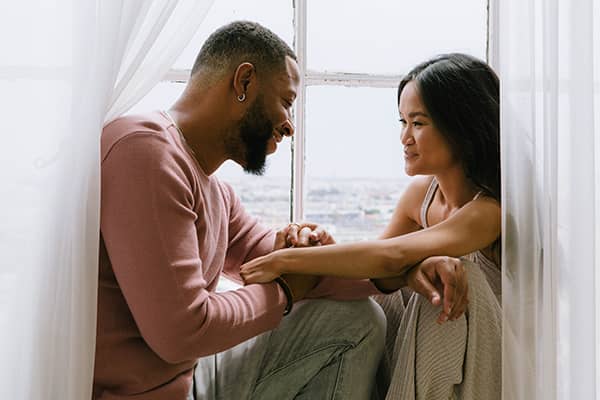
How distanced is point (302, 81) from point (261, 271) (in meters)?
0.80

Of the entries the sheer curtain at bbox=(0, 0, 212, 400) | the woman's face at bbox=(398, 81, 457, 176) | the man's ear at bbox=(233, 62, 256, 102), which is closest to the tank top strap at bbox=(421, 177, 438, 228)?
the woman's face at bbox=(398, 81, 457, 176)

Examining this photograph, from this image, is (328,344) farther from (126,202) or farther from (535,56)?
(535,56)

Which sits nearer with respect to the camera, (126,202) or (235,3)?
(126,202)

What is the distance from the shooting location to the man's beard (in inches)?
56.9

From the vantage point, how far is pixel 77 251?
1.12 meters

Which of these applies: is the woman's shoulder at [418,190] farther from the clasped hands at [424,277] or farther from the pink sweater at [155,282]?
the pink sweater at [155,282]

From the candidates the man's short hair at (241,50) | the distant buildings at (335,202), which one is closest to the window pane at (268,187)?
the distant buildings at (335,202)

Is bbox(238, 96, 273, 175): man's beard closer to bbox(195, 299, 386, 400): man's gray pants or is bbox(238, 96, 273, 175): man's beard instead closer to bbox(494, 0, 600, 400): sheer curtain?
bbox(195, 299, 386, 400): man's gray pants

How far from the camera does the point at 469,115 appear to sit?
1.52 meters

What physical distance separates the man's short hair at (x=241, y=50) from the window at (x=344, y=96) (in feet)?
1.82

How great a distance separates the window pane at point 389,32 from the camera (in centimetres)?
208

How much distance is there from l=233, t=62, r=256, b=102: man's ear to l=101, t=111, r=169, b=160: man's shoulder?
208mm

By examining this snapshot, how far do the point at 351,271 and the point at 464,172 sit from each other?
1.20 feet

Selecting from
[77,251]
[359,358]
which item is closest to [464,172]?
[359,358]
